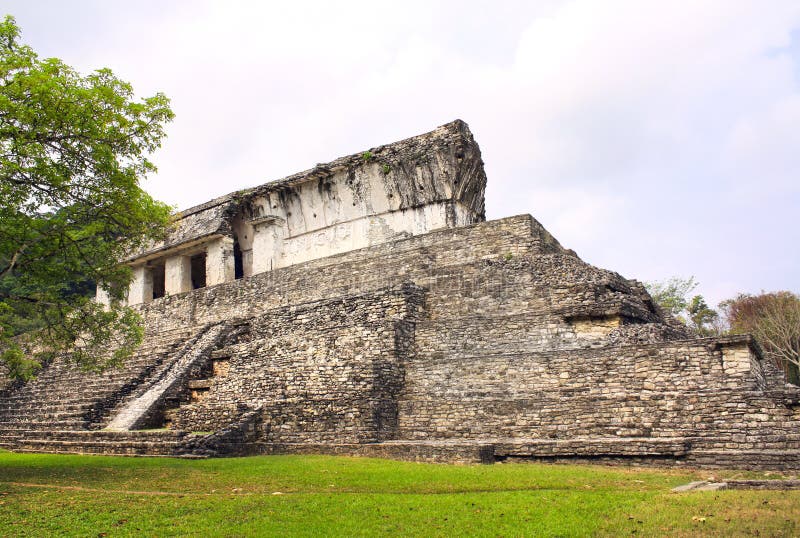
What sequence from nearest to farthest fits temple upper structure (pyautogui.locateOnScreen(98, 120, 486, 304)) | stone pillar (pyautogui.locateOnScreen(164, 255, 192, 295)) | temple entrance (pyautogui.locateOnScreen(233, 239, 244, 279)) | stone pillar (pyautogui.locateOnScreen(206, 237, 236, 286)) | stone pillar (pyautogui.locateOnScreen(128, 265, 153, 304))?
temple upper structure (pyautogui.locateOnScreen(98, 120, 486, 304))
stone pillar (pyautogui.locateOnScreen(206, 237, 236, 286))
stone pillar (pyautogui.locateOnScreen(164, 255, 192, 295))
temple entrance (pyautogui.locateOnScreen(233, 239, 244, 279))
stone pillar (pyautogui.locateOnScreen(128, 265, 153, 304))

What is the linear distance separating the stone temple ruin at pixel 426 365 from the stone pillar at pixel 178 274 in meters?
3.22

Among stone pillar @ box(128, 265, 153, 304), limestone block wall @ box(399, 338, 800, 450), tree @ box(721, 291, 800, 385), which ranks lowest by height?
limestone block wall @ box(399, 338, 800, 450)

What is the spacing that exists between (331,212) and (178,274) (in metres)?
6.72

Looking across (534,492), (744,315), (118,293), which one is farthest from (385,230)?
(744,315)

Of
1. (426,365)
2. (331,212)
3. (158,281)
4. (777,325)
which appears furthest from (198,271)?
(777,325)

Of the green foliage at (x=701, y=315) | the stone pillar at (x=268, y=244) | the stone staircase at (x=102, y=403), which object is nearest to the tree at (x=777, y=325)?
the green foliage at (x=701, y=315)

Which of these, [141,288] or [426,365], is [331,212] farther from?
[426,365]

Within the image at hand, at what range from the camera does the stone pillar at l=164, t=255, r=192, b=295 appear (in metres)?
25.5

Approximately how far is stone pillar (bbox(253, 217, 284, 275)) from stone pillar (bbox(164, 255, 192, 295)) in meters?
3.10

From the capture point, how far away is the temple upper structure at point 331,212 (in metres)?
20.2

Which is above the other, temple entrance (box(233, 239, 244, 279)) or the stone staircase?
temple entrance (box(233, 239, 244, 279))

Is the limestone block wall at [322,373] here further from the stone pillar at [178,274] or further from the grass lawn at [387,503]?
the stone pillar at [178,274]

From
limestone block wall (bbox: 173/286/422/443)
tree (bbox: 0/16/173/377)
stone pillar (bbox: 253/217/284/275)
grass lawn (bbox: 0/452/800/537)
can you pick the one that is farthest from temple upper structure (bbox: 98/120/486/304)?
grass lawn (bbox: 0/452/800/537)

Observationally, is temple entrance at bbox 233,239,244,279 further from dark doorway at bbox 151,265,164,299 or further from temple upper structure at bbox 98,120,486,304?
dark doorway at bbox 151,265,164,299
